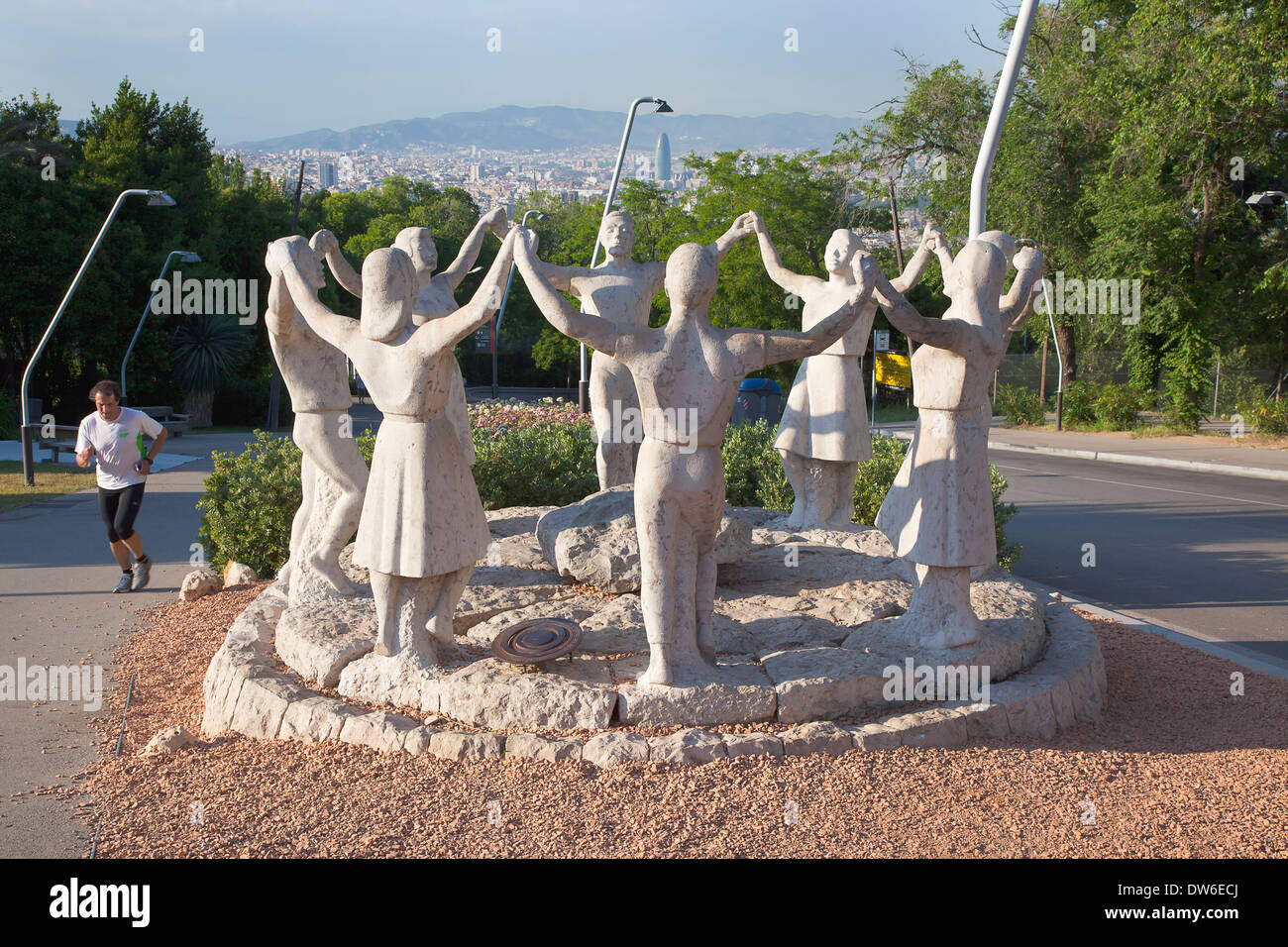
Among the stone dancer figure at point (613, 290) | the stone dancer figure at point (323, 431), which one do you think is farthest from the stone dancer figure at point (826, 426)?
the stone dancer figure at point (323, 431)

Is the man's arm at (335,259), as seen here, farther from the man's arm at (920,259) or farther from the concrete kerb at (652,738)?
the man's arm at (920,259)

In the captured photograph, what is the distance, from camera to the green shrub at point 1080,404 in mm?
26844

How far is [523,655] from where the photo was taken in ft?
16.9

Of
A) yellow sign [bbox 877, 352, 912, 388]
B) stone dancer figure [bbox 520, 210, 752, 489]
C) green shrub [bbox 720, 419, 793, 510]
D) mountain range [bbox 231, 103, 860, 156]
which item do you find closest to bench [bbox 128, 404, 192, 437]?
green shrub [bbox 720, 419, 793, 510]

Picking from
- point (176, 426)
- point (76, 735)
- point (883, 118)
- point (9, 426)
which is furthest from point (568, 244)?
point (76, 735)

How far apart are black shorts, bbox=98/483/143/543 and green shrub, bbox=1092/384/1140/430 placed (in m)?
23.4

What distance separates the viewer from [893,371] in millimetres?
34844

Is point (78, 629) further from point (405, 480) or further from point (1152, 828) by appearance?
point (1152, 828)

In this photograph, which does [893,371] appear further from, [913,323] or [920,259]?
[913,323]

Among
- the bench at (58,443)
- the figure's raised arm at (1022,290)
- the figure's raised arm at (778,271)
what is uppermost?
the figure's raised arm at (778,271)

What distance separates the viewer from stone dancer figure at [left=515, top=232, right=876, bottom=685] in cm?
480

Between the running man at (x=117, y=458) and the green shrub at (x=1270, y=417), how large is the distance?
830 inches

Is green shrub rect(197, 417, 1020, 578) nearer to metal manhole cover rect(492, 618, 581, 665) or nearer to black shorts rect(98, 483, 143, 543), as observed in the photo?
black shorts rect(98, 483, 143, 543)

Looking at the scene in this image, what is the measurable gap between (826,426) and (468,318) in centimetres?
392
